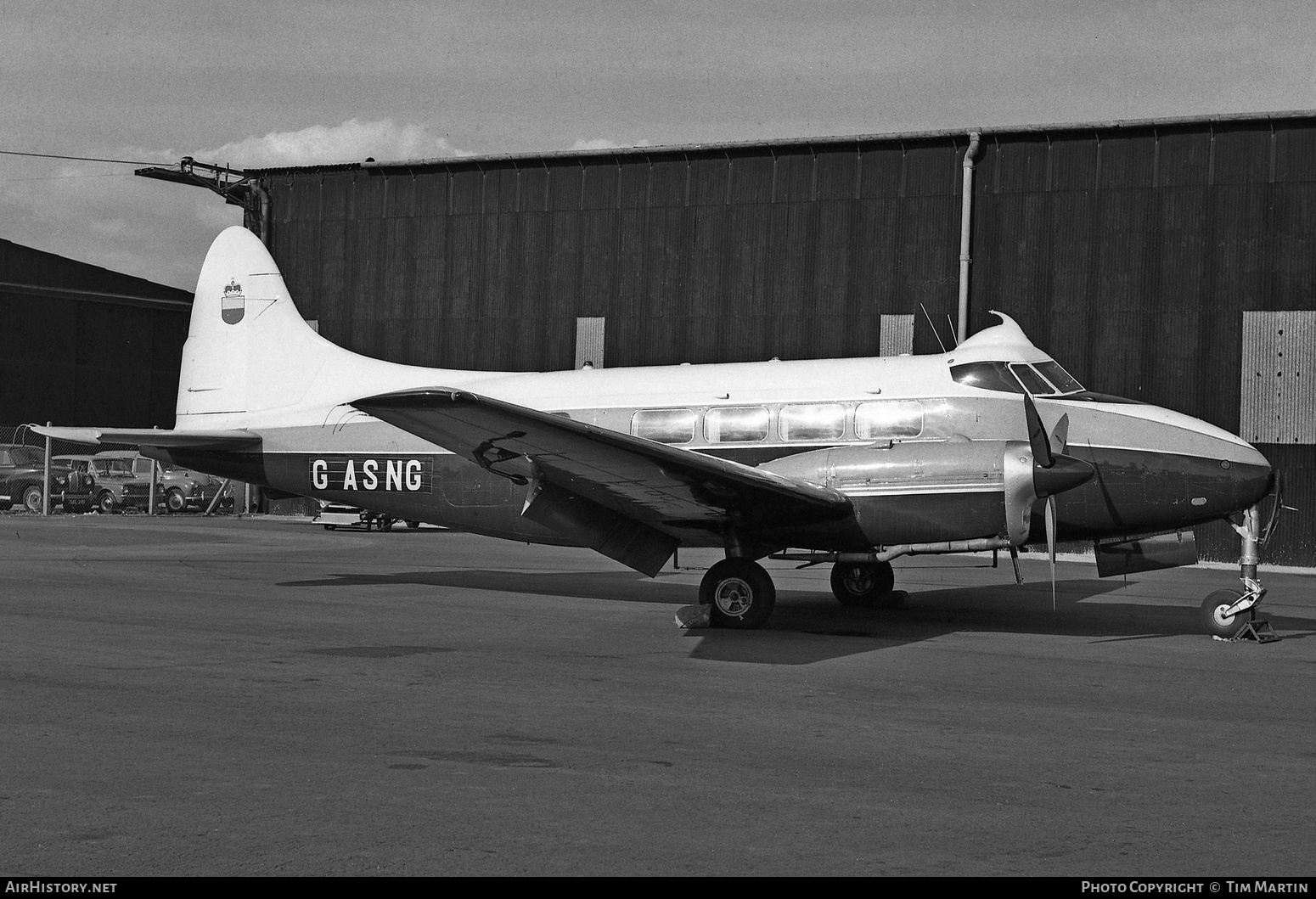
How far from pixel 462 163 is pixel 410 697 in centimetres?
2908

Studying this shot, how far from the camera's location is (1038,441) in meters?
13.3

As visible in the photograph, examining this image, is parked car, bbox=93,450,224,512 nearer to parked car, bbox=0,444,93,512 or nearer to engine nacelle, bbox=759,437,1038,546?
parked car, bbox=0,444,93,512

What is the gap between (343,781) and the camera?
702 centimetres

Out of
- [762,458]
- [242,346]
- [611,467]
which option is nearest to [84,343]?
[242,346]

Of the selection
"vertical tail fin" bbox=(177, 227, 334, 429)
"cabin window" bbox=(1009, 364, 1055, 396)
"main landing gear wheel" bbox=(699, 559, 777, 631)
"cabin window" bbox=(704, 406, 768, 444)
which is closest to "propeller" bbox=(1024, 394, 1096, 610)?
"cabin window" bbox=(1009, 364, 1055, 396)

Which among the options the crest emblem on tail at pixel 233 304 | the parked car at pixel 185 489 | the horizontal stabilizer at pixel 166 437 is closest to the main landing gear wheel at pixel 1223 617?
the horizontal stabilizer at pixel 166 437

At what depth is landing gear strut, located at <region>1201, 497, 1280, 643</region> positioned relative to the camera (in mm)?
14055

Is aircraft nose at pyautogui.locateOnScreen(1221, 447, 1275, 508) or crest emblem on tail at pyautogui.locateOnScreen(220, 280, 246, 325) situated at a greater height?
crest emblem on tail at pyautogui.locateOnScreen(220, 280, 246, 325)

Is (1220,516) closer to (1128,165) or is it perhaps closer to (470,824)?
(470,824)

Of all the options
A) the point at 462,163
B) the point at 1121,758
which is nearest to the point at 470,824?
the point at 1121,758

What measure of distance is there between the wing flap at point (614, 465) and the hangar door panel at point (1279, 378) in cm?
1929

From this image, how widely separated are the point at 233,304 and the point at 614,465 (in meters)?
9.81

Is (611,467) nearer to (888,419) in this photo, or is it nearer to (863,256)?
(888,419)

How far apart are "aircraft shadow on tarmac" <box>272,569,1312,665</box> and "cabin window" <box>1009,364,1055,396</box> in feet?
9.69
